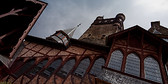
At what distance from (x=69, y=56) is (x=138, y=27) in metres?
6.42

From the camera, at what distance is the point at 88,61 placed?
9.20 m

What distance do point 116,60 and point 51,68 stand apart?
17.8 feet

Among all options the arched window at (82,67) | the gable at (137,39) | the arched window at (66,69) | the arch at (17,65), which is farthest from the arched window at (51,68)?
the gable at (137,39)

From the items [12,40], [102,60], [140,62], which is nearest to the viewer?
[12,40]

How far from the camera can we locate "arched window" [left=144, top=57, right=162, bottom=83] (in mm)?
6142

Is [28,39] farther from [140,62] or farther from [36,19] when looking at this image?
[140,62]

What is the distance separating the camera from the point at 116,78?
5539mm

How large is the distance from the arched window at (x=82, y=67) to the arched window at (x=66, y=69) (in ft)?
2.28

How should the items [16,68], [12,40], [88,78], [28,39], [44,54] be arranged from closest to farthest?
[12,40] → [88,78] → [16,68] → [44,54] → [28,39]

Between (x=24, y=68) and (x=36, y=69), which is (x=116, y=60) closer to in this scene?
(x=36, y=69)

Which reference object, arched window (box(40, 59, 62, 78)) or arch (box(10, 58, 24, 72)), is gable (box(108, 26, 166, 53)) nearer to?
arched window (box(40, 59, 62, 78))

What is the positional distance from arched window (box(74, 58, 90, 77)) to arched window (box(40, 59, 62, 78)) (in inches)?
76.9

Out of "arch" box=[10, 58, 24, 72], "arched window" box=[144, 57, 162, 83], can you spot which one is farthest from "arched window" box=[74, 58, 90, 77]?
"arch" box=[10, 58, 24, 72]

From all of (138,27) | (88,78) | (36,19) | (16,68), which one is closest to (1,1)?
(36,19)
